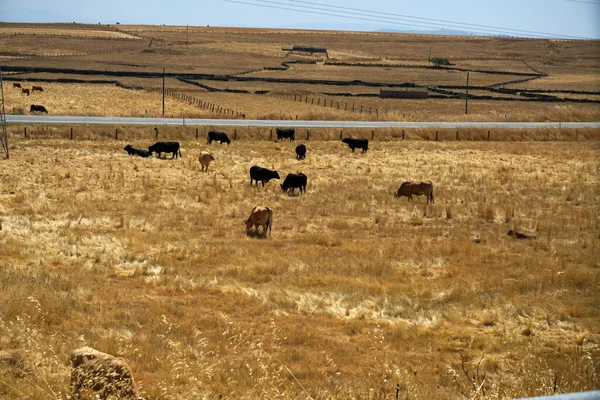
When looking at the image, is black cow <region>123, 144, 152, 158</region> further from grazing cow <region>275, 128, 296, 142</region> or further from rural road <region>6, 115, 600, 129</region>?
grazing cow <region>275, 128, 296, 142</region>

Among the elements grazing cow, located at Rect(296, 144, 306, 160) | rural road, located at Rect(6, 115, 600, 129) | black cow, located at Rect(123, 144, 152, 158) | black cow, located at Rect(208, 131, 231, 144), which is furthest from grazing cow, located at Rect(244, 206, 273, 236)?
rural road, located at Rect(6, 115, 600, 129)

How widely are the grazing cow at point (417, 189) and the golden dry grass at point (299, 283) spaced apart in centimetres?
50

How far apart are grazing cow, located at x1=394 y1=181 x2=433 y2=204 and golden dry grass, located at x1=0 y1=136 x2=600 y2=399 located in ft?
1.64

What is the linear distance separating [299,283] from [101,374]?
8.14 meters

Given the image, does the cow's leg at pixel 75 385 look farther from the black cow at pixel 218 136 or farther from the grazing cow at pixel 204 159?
the black cow at pixel 218 136

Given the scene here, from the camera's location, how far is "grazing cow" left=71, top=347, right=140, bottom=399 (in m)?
8.61

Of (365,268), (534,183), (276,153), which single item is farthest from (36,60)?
(365,268)

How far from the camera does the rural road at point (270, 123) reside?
4815 centimetres

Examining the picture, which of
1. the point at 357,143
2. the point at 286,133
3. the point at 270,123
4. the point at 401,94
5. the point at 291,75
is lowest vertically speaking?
the point at 357,143

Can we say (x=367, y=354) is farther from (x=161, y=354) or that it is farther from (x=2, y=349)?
(x=2, y=349)

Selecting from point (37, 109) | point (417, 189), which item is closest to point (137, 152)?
point (417, 189)

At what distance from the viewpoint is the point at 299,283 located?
16625 millimetres

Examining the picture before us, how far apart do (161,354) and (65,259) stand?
7672 mm

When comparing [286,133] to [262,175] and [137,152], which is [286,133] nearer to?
[137,152]
